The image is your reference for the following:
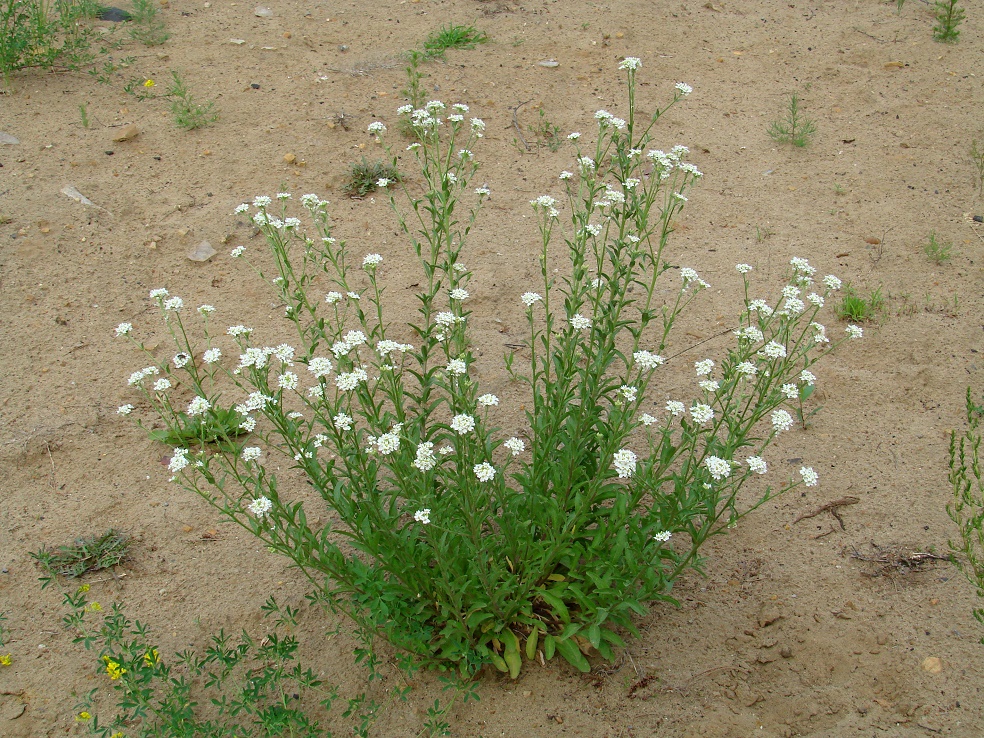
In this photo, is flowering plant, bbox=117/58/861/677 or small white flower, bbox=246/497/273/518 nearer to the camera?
small white flower, bbox=246/497/273/518

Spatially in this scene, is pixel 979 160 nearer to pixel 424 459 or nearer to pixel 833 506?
pixel 833 506

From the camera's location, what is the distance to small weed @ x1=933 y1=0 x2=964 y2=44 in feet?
22.0

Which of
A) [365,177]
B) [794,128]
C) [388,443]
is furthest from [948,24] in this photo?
[388,443]

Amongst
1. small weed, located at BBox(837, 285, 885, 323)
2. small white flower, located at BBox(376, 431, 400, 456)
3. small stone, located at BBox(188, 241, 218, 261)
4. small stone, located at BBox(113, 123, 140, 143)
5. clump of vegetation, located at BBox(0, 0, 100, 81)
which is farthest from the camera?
clump of vegetation, located at BBox(0, 0, 100, 81)

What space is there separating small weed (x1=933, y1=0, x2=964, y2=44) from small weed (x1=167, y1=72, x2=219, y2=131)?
6.52 meters

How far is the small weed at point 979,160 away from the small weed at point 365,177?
4.28 metres

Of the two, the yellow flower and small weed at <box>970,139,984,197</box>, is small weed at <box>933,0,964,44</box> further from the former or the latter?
the yellow flower

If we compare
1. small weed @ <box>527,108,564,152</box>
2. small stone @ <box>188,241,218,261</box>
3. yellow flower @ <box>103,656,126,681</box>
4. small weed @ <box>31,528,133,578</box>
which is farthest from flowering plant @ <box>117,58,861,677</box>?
small weed @ <box>527,108,564,152</box>

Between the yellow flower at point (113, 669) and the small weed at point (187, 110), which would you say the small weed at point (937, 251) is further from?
the small weed at point (187, 110)

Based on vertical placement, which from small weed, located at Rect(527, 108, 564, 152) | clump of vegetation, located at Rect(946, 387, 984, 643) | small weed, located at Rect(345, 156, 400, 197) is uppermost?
small weed, located at Rect(527, 108, 564, 152)

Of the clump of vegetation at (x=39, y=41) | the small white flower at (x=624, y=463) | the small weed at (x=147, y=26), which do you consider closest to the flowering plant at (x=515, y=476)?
the small white flower at (x=624, y=463)

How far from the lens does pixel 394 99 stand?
6.38 meters

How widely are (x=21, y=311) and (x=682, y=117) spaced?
17.2 ft

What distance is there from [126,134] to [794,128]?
17.5 ft
